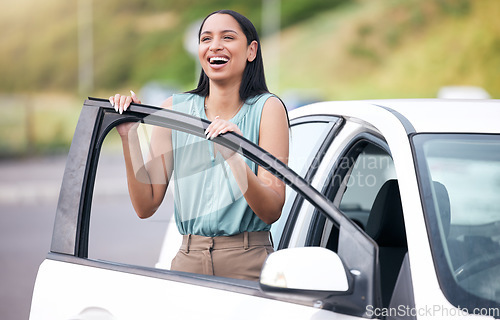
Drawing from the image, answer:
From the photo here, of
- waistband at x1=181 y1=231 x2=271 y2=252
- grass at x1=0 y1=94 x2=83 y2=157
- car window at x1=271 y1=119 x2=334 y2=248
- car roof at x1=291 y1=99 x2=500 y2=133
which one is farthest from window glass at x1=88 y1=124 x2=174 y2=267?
grass at x1=0 y1=94 x2=83 y2=157

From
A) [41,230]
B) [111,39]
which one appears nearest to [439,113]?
[41,230]

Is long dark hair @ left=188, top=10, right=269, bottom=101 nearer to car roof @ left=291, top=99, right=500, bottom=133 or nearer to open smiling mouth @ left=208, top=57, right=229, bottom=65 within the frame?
open smiling mouth @ left=208, top=57, right=229, bottom=65

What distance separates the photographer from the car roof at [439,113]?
1.91 meters

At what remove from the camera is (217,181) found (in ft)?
6.53

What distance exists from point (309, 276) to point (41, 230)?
333 inches

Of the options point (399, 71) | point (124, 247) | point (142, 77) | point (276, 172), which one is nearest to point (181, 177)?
point (276, 172)

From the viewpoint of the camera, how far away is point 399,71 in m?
38.0

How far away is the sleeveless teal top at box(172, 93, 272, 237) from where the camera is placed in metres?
1.97

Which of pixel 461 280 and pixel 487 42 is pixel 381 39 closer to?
pixel 487 42

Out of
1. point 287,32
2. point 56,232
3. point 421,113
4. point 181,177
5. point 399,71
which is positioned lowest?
point 56,232

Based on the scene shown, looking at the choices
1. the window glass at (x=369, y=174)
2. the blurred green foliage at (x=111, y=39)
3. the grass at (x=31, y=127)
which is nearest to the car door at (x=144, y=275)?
the window glass at (x=369, y=174)

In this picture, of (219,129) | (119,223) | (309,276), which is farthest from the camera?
(119,223)

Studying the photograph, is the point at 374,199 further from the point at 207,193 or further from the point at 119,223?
the point at 119,223

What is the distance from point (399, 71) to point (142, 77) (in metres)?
15.7
